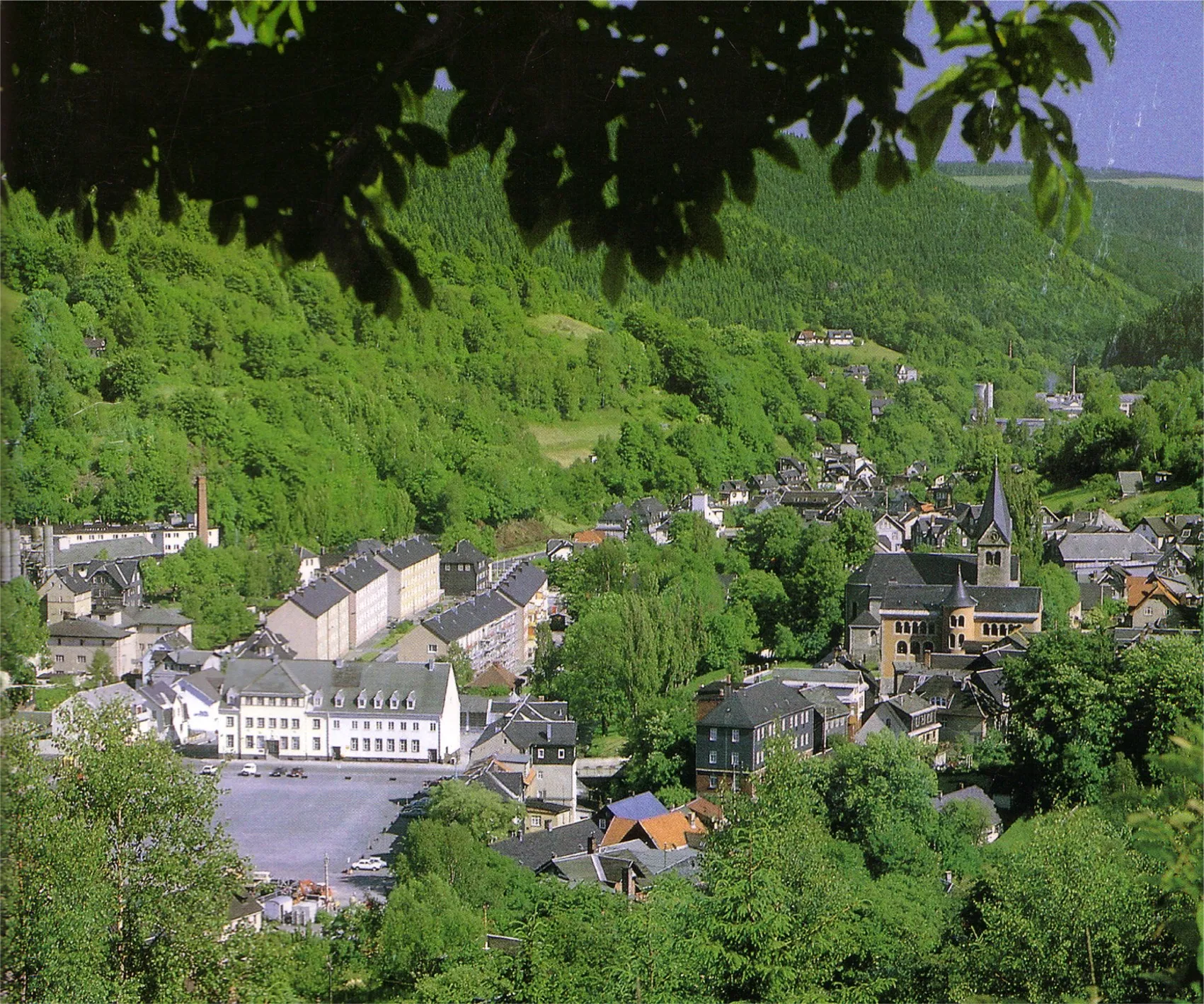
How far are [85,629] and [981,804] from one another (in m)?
3.80

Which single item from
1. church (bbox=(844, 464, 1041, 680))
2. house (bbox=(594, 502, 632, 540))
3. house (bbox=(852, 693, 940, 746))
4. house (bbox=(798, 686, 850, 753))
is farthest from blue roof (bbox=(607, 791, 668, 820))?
church (bbox=(844, 464, 1041, 680))

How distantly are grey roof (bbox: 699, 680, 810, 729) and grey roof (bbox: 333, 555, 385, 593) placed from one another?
1.54 metres

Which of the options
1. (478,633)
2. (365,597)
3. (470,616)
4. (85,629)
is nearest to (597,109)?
(365,597)

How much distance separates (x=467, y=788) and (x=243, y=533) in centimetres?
126

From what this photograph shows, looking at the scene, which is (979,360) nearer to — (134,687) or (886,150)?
(134,687)

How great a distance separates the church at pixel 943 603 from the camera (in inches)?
235

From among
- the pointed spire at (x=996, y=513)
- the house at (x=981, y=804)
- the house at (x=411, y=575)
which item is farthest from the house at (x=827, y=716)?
the house at (x=411, y=575)

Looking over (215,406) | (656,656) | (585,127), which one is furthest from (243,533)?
(585,127)

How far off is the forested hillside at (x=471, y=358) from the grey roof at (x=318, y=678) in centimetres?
62

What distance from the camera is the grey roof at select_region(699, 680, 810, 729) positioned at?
536cm

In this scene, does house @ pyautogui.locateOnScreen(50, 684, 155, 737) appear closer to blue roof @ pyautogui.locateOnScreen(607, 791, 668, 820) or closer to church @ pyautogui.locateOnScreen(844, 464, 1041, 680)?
blue roof @ pyautogui.locateOnScreen(607, 791, 668, 820)

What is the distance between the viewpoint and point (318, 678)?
3.99 m

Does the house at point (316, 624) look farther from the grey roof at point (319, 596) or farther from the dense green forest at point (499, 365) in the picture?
the dense green forest at point (499, 365)

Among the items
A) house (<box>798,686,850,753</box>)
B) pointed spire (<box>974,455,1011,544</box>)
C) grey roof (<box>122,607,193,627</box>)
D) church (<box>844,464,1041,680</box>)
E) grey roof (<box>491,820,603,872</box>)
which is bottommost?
grey roof (<box>491,820,603,872</box>)
